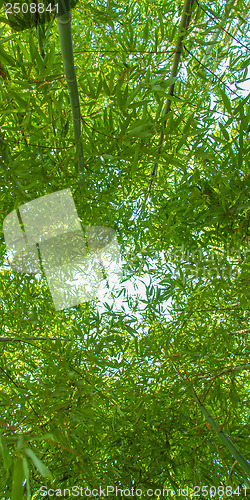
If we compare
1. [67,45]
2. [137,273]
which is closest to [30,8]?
[67,45]

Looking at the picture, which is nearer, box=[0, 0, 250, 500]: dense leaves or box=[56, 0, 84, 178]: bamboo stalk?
box=[56, 0, 84, 178]: bamboo stalk

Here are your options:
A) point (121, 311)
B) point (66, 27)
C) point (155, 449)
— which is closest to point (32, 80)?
point (66, 27)

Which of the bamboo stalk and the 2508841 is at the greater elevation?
the 2508841

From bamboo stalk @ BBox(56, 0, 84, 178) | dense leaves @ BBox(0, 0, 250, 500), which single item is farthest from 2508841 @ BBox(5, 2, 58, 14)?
dense leaves @ BBox(0, 0, 250, 500)

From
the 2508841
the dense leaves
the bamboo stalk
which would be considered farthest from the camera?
the dense leaves

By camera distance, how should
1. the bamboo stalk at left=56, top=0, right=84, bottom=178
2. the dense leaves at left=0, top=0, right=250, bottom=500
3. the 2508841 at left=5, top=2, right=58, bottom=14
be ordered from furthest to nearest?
the dense leaves at left=0, top=0, right=250, bottom=500 < the 2508841 at left=5, top=2, right=58, bottom=14 < the bamboo stalk at left=56, top=0, right=84, bottom=178

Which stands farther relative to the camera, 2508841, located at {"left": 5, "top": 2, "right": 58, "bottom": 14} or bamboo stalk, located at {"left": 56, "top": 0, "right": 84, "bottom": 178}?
2508841, located at {"left": 5, "top": 2, "right": 58, "bottom": 14}

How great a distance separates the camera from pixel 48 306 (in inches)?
87.0

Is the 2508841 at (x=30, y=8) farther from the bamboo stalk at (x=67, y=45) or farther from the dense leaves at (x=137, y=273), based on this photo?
the dense leaves at (x=137, y=273)

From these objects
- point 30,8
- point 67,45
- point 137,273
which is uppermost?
point 30,8

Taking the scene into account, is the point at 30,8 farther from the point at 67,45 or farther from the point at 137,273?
the point at 137,273

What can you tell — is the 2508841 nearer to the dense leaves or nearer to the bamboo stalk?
the bamboo stalk

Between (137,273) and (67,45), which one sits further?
(137,273)

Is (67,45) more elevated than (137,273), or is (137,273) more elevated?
(67,45)
